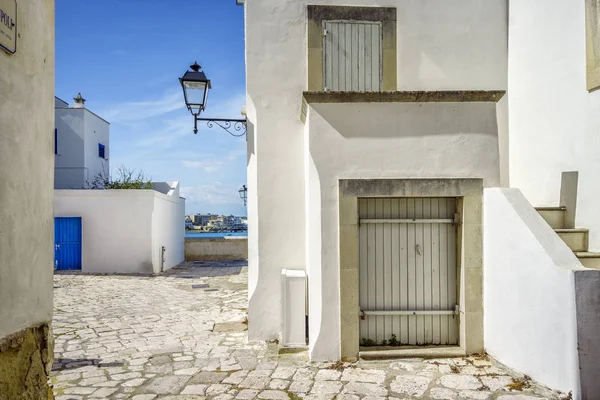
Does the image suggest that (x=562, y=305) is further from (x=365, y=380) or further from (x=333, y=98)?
(x=333, y=98)

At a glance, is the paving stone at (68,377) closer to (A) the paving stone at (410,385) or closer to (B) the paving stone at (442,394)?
(A) the paving stone at (410,385)

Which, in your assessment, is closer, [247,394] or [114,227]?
[247,394]

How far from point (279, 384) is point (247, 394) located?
1.35 feet

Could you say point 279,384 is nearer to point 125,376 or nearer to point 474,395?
point 125,376

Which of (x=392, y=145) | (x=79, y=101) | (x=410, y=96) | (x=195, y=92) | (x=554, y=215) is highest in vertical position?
(x=79, y=101)

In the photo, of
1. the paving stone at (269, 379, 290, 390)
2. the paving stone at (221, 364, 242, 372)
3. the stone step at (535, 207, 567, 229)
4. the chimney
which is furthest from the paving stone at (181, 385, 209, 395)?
the chimney

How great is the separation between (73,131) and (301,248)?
1919 centimetres

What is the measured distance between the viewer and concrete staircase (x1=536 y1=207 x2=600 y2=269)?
17.5 ft

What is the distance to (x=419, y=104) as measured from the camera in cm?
558

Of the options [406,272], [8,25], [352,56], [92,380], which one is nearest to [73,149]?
[352,56]

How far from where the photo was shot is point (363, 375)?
5.01 metres

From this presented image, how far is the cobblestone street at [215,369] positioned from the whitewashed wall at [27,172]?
2.24m

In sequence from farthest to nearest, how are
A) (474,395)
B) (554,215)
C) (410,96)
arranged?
(554,215) < (410,96) < (474,395)

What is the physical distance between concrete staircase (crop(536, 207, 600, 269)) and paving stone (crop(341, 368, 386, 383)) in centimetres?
279
